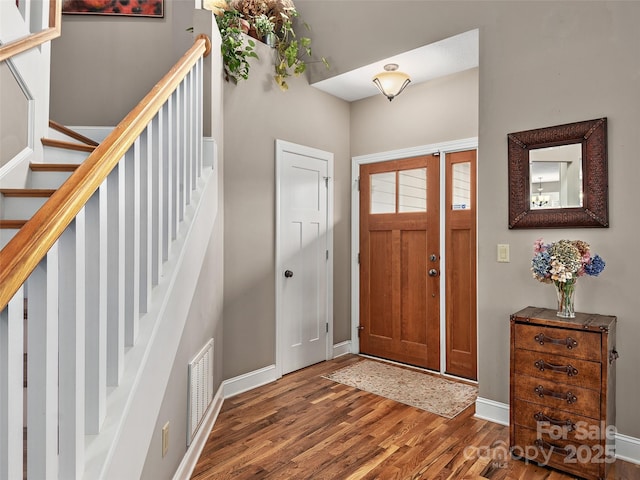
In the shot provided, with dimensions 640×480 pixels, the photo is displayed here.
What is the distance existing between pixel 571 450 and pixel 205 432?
206cm

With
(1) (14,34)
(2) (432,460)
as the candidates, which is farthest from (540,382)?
(1) (14,34)

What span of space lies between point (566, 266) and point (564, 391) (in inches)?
26.2

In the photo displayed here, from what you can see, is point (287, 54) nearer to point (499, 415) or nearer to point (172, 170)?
point (172, 170)

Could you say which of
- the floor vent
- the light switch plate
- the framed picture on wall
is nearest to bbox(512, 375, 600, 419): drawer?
the light switch plate

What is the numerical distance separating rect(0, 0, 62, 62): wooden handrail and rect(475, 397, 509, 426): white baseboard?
3.39 meters

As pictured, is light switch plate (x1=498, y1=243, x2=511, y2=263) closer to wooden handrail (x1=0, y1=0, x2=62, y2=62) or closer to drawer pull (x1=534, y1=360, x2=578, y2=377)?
drawer pull (x1=534, y1=360, x2=578, y2=377)

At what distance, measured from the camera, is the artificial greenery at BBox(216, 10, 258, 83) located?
3.01 meters

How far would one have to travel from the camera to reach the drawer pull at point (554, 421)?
84.5 inches

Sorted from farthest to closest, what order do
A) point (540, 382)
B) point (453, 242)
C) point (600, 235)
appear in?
point (453, 242) → point (600, 235) → point (540, 382)

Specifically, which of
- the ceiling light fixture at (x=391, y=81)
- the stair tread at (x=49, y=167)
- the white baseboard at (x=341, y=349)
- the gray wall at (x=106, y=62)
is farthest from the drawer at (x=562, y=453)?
the gray wall at (x=106, y=62)

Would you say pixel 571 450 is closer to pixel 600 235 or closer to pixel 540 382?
pixel 540 382

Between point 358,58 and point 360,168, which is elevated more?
point 358,58

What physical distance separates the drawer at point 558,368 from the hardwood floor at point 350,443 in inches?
19.9

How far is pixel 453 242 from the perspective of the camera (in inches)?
143
